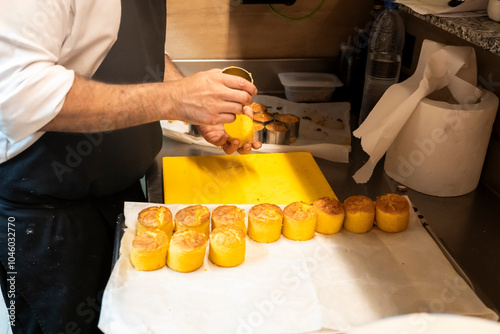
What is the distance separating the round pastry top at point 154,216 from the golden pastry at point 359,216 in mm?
414

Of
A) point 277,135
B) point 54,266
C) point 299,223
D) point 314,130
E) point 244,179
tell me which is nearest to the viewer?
point 299,223

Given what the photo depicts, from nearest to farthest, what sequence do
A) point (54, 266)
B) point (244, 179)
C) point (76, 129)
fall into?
1. point (76, 129)
2. point (54, 266)
3. point (244, 179)

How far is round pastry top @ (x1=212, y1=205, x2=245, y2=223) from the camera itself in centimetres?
115

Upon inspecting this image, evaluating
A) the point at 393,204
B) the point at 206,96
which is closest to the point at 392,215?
the point at 393,204

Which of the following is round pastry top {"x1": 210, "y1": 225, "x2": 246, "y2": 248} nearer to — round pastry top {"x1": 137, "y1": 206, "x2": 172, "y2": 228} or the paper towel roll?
round pastry top {"x1": 137, "y1": 206, "x2": 172, "y2": 228}

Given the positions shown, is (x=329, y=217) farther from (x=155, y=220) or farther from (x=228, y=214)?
(x=155, y=220)

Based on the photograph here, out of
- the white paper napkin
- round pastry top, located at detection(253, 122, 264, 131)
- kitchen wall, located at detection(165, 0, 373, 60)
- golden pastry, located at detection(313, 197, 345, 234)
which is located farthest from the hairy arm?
kitchen wall, located at detection(165, 0, 373, 60)

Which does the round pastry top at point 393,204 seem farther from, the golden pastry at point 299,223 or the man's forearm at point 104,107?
the man's forearm at point 104,107

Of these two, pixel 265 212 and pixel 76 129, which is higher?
pixel 76 129

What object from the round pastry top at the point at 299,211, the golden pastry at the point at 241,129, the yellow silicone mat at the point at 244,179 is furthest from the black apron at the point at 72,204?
the round pastry top at the point at 299,211

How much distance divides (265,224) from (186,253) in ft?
0.65

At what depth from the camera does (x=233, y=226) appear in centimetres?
112

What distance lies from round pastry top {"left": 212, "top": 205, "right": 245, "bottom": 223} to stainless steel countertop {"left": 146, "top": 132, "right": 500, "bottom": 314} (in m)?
0.25

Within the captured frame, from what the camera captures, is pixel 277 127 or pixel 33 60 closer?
pixel 33 60
